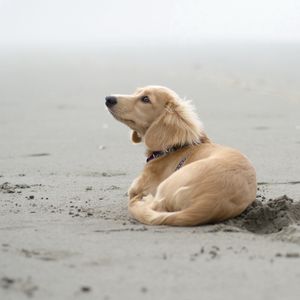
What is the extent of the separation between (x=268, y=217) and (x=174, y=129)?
1.07 m

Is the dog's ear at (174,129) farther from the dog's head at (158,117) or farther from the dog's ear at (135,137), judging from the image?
the dog's ear at (135,137)

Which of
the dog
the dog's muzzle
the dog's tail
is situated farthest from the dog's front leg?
the dog's muzzle

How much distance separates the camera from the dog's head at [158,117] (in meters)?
5.97

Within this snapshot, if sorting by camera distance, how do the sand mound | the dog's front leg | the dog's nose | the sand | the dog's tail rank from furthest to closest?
the dog's nose, the dog's front leg, the sand mound, the dog's tail, the sand

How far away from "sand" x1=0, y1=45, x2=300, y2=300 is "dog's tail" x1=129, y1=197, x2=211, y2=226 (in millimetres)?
65

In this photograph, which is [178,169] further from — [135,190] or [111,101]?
[111,101]

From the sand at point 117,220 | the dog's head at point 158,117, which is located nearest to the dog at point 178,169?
the dog's head at point 158,117

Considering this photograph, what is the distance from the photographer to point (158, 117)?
20.2ft

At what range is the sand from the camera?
3.84 metres

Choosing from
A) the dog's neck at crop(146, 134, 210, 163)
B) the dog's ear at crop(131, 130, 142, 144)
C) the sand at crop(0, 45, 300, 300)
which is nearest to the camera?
the sand at crop(0, 45, 300, 300)

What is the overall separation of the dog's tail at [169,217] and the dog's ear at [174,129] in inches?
27.1

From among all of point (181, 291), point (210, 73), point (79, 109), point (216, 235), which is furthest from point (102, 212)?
point (210, 73)

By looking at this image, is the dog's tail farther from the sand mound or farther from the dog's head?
the dog's head

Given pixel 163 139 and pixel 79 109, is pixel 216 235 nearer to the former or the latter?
pixel 163 139
